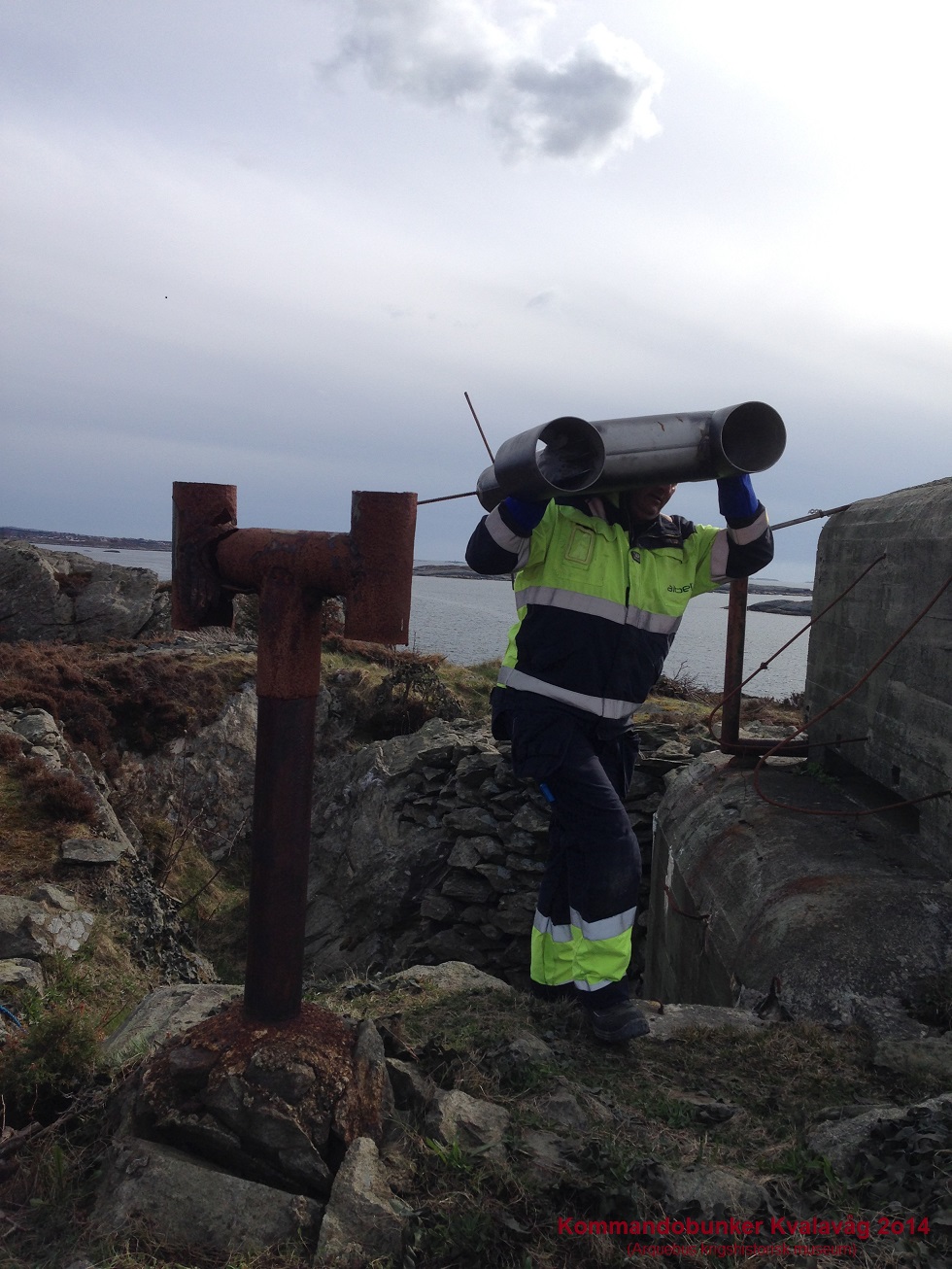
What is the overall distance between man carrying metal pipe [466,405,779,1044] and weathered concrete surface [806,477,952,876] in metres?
1.15

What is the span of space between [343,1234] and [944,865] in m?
3.01

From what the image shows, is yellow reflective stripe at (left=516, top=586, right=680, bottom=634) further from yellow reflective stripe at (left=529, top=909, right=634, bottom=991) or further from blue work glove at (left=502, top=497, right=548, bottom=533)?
yellow reflective stripe at (left=529, top=909, right=634, bottom=991)

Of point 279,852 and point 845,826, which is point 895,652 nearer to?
point 845,826

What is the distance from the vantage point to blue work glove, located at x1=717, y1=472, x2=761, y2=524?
353cm

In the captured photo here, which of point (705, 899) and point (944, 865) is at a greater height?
point (944, 865)

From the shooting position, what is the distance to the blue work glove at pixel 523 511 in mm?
3203

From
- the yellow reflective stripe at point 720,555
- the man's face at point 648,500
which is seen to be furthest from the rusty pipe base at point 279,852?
the yellow reflective stripe at point 720,555

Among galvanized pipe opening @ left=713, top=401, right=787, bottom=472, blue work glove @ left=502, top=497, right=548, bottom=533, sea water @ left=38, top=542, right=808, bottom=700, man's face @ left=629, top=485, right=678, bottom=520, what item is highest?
galvanized pipe opening @ left=713, top=401, right=787, bottom=472

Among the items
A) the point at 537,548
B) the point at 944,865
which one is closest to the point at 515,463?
the point at 537,548

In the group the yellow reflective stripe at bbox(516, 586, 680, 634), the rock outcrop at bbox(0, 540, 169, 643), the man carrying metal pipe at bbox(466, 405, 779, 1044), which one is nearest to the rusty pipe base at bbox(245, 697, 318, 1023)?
the man carrying metal pipe at bbox(466, 405, 779, 1044)

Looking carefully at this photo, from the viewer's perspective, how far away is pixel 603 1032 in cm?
320

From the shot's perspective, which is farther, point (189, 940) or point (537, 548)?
point (189, 940)

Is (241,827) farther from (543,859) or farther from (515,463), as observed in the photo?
(515,463)

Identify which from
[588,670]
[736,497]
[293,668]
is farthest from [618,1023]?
[736,497]
